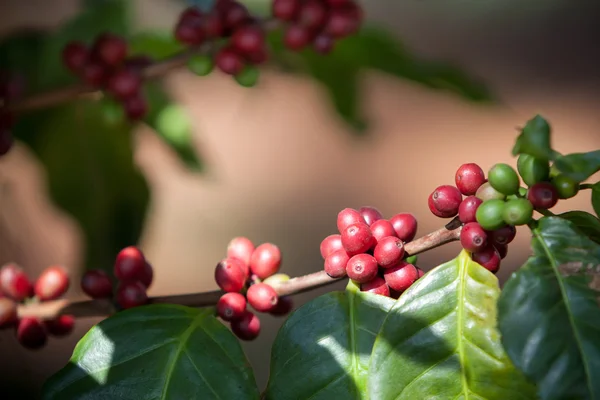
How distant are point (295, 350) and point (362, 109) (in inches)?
38.4

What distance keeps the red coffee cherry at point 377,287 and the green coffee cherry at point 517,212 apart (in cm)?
17

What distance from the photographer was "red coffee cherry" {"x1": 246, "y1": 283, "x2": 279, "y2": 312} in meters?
0.80

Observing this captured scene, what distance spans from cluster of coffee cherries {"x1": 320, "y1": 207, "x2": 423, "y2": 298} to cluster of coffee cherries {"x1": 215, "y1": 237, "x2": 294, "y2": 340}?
0.10 meters

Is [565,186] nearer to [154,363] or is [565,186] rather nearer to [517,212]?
[517,212]

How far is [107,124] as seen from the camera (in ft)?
4.92

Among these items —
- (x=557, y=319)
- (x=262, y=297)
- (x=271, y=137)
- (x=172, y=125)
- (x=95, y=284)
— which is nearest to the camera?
(x=557, y=319)

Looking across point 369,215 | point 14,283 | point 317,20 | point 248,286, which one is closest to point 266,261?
point 248,286

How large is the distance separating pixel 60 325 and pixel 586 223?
2.37 ft

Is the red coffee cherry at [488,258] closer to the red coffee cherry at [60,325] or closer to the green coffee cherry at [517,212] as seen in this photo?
the green coffee cherry at [517,212]

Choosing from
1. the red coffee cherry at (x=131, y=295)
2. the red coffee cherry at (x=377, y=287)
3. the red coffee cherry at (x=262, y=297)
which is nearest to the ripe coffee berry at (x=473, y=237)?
the red coffee cherry at (x=377, y=287)

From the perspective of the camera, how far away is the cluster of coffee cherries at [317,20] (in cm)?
114

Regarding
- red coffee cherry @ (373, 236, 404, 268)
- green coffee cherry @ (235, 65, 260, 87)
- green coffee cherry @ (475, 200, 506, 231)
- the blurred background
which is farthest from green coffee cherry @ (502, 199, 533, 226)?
the blurred background

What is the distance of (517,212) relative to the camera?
2.08 ft

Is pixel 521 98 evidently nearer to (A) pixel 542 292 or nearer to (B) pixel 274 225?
(B) pixel 274 225
